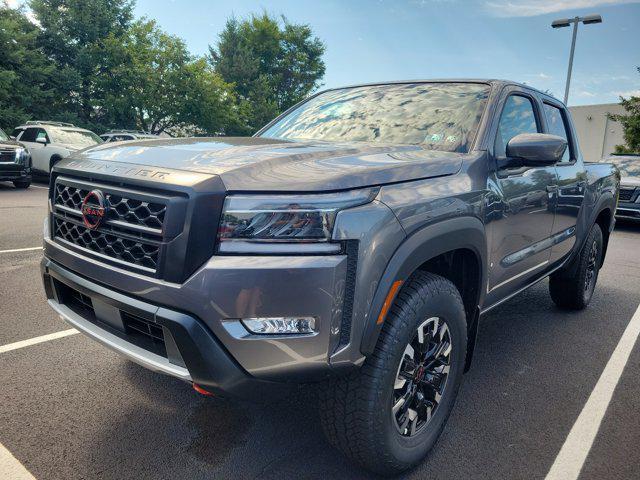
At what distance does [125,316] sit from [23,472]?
85 cm

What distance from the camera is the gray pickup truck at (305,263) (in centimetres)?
169

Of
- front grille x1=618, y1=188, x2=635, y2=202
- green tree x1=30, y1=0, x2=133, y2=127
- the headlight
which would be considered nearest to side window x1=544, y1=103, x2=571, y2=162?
the headlight

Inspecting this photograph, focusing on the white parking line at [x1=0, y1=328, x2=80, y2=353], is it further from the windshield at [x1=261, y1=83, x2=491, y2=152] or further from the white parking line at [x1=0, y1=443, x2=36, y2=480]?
the windshield at [x1=261, y1=83, x2=491, y2=152]

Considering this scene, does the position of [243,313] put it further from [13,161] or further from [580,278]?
[13,161]

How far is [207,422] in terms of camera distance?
8.33 ft

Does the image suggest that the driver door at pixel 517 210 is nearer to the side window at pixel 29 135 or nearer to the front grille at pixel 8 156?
the front grille at pixel 8 156

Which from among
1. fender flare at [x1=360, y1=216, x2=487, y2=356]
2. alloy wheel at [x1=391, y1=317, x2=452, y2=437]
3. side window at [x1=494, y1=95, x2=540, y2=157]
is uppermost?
side window at [x1=494, y1=95, x2=540, y2=157]

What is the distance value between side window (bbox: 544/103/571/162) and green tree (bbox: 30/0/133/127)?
2817cm

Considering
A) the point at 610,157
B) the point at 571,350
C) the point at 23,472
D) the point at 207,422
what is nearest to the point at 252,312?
the point at 207,422

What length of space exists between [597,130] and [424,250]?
34168 mm

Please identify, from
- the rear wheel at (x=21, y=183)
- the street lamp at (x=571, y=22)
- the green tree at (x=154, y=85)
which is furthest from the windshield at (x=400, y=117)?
the green tree at (x=154, y=85)

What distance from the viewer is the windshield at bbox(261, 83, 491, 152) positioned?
2764 mm

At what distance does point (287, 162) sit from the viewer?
6.40 ft

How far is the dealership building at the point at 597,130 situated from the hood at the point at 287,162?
32.2 m
